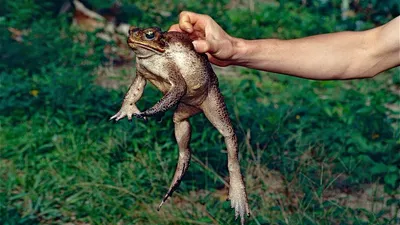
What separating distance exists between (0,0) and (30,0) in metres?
0.34

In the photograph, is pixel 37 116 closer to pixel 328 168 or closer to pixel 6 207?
pixel 6 207

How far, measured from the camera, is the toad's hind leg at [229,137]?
2.25 meters

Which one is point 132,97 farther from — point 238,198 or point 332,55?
point 332,55

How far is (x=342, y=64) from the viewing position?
2.94 meters

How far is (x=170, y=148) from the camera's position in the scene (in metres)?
4.62

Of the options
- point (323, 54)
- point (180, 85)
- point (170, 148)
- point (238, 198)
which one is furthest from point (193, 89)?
point (170, 148)

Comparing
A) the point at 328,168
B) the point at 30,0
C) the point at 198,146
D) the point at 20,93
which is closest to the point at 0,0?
the point at 30,0

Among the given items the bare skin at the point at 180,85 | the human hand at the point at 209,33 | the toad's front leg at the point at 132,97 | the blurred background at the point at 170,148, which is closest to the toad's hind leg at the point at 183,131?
the bare skin at the point at 180,85

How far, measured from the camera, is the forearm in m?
2.81

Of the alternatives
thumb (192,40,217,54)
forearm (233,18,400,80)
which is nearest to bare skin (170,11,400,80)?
forearm (233,18,400,80)

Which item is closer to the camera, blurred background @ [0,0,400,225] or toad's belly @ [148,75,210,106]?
toad's belly @ [148,75,210,106]

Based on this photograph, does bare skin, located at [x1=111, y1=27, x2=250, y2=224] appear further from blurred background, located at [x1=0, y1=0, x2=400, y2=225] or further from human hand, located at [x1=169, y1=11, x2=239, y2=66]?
blurred background, located at [x1=0, y1=0, x2=400, y2=225]

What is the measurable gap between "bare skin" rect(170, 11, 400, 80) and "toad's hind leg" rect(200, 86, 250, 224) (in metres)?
0.39

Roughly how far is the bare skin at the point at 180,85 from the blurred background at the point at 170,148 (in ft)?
3.15
